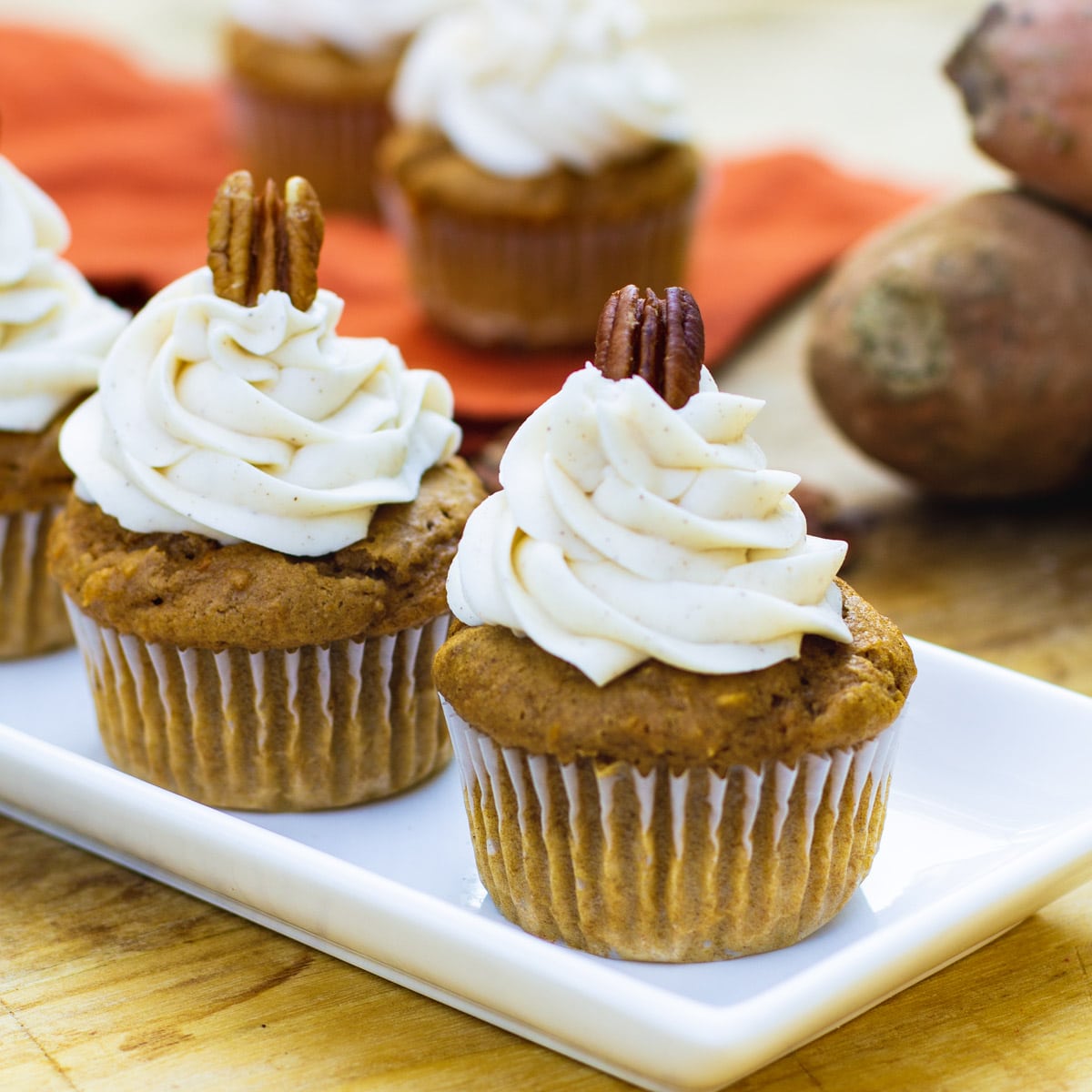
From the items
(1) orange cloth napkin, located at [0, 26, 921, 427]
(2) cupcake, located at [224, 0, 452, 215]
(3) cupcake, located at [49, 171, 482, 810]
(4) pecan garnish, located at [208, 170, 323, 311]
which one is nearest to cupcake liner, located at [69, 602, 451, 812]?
(3) cupcake, located at [49, 171, 482, 810]

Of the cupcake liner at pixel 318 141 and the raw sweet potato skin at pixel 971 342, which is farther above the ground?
the raw sweet potato skin at pixel 971 342

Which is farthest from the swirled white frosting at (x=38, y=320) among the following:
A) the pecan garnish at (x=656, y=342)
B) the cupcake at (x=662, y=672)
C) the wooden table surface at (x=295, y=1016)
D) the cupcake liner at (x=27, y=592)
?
the pecan garnish at (x=656, y=342)

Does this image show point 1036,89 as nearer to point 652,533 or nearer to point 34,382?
point 652,533

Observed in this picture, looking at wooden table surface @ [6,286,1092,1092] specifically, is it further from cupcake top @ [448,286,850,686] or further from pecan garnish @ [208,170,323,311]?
pecan garnish @ [208,170,323,311]

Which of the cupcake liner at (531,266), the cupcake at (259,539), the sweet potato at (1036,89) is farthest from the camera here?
the cupcake liner at (531,266)

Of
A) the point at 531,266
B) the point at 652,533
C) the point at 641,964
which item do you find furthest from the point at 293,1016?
the point at 531,266

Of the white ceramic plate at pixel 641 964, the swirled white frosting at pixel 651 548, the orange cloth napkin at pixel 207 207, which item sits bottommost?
the orange cloth napkin at pixel 207 207

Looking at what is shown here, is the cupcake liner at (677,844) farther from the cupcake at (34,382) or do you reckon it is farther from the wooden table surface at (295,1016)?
the cupcake at (34,382)
